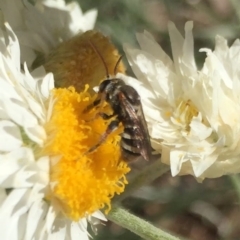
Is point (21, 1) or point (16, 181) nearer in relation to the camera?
point (16, 181)

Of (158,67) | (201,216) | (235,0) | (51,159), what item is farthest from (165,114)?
(201,216)

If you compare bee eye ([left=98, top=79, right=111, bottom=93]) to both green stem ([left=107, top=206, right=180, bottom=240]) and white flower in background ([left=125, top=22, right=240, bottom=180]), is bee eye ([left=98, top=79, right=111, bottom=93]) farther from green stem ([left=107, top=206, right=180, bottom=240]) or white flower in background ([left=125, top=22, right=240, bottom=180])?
green stem ([left=107, top=206, right=180, bottom=240])

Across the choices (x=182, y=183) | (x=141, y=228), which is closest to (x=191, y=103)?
(x=141, y=228)

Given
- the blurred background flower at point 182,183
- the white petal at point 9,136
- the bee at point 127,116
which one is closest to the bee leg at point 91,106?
the bee at point 127,116

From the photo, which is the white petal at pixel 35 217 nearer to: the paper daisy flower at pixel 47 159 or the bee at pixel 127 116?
the paper daisy flower at pixel 47 159

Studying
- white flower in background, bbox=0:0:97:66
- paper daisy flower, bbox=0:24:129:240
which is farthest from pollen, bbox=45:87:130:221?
white flower in background, bbox=0:0:97:66

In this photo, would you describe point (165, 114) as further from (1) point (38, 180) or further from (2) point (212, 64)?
(1) point (38, 180)

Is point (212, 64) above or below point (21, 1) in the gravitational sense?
below
